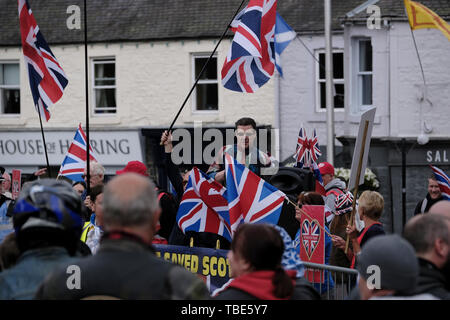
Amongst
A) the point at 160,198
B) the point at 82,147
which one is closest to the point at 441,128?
the point at 82,147

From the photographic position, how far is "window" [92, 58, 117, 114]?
23.1 metres

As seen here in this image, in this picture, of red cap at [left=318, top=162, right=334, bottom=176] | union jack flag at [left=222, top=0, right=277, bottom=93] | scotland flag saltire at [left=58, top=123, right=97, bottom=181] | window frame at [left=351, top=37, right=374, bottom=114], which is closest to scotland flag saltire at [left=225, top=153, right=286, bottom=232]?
union jack flag at [left=222, top=0, right=277, bottom=93]

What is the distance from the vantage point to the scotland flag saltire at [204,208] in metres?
7.28

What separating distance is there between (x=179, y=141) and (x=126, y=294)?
17128mm

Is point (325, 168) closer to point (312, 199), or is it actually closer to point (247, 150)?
point (312, 199)

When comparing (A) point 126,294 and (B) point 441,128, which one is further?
(B) point 441,128

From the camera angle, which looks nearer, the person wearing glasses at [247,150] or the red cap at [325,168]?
the person wearing glasses at [247,150]

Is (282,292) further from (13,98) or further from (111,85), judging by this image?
(13,98)

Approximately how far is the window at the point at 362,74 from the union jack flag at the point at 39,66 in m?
12.3

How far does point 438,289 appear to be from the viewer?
13.2 ft

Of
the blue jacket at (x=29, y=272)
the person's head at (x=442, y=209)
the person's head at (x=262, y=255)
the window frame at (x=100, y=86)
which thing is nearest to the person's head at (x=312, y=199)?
the person's head at (x=442, y=209)

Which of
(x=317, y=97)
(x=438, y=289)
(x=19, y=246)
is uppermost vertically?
(x=317, y=97)

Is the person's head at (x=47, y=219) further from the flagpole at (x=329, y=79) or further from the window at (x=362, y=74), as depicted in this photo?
the window at (x=362, y=74)

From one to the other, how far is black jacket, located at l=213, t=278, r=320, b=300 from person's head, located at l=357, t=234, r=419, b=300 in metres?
0.41
